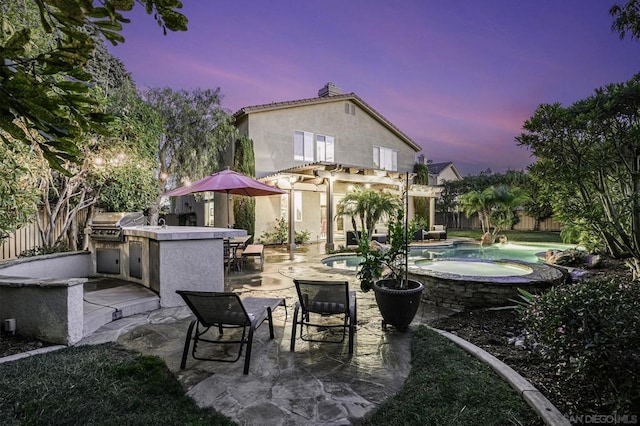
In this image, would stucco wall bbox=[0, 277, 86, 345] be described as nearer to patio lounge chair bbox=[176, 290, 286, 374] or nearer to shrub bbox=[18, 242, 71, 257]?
patio lounge chair bbox=[176, 290, 286, 374]

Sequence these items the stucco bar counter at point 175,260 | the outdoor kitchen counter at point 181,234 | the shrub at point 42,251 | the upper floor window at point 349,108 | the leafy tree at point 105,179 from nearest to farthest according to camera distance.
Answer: the outdoor kitchen counter at point 181,234, the stucco bar counter at point 175,260, the shrub at point 42,251, the leafy tree at point 105,179, the upper floor window at point 349,108

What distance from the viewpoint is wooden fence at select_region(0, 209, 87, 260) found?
7844 mm

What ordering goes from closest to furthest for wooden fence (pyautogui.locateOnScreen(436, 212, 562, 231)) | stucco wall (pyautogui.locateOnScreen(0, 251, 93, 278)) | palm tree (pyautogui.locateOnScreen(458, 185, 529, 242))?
stucco wall (pyautogui.locateOnScreen(0, 251, 93, 278)), palm tree (pyautogui.locateOnScreen(458, 185, 529, 242)), wooden fence (pyautogui.locateOnScreen(436, 212, 562, 231))

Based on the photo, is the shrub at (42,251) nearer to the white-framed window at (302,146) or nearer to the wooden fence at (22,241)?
the wooden fence at (22,241)

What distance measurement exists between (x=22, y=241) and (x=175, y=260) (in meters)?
6.00

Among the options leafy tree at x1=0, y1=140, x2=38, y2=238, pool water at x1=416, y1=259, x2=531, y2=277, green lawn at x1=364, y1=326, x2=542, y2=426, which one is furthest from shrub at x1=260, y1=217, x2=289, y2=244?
green lawn at x1=364, y1=326, x2=542, y2=426

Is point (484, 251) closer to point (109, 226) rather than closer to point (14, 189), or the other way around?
point (109, 226)

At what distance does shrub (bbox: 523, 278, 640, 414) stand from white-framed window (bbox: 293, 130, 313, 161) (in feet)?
47.5

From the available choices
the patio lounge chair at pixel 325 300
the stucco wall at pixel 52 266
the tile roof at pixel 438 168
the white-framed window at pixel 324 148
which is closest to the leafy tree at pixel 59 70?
the patio lounge chair at pixel 325 300

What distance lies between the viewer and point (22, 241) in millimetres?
8242

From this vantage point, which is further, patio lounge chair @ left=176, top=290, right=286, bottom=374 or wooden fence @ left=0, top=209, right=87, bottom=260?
wooden fence @ left=0, top=209, right=87, bottom=260

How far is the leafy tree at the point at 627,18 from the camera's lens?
4.61 meters

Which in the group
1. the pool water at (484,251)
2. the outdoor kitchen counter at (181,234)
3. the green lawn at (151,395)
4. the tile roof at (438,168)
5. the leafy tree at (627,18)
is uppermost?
the tile roof at (438,168)

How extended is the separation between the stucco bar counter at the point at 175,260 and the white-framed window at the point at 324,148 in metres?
11.9
